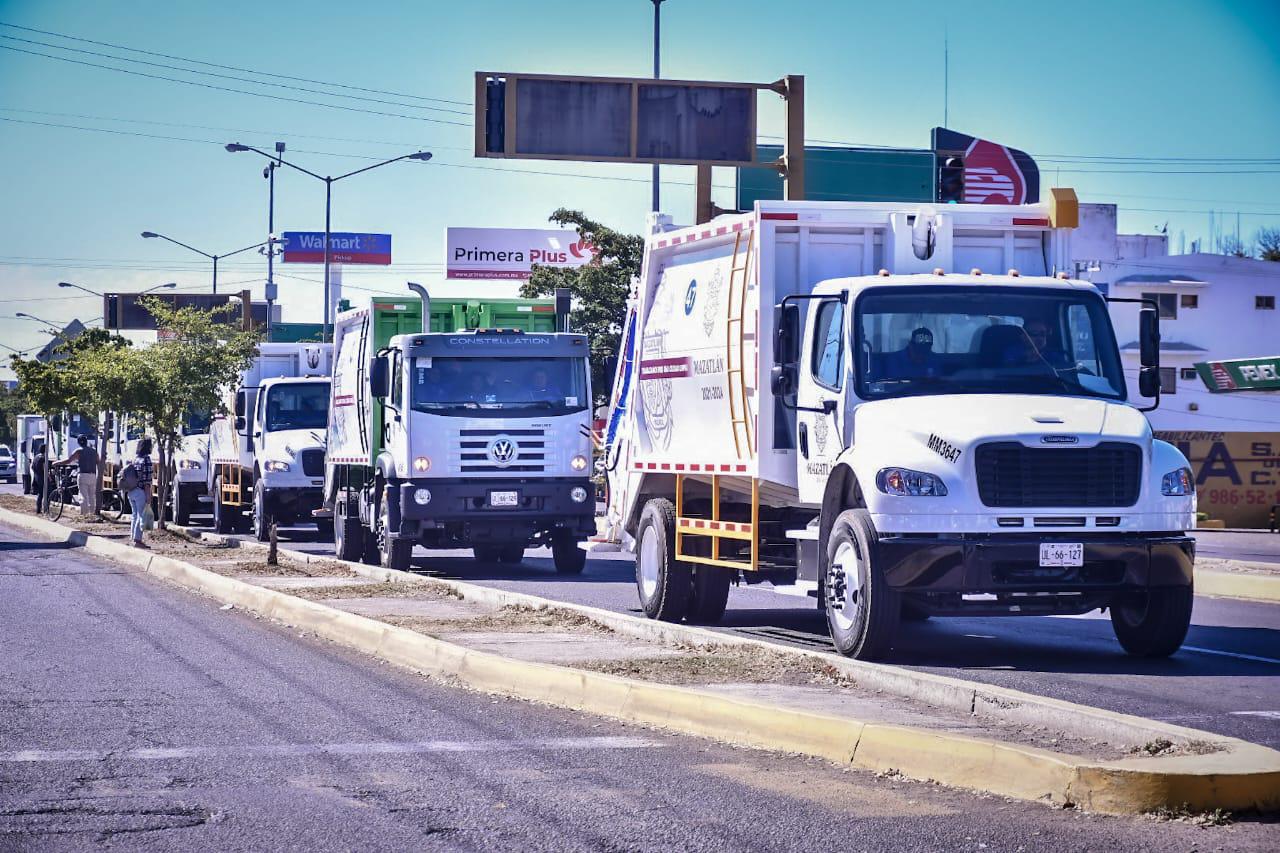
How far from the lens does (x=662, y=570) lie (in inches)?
568

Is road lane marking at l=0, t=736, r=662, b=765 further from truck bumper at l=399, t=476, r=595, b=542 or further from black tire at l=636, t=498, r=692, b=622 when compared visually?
truck bumper at l=399, t=476, r=595, b=542

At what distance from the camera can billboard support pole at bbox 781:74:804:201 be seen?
21.4 metres

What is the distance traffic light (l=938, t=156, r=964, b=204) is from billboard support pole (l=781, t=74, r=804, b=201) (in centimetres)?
201

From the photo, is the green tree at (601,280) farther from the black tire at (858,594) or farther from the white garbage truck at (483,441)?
the black tire at (858,594)

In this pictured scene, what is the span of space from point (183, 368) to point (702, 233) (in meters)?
16.9

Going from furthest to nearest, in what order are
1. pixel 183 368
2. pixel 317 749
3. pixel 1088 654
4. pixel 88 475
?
pixel 88 475 → pixel 183 368 → pixel 1088 654 → pixel 317 749

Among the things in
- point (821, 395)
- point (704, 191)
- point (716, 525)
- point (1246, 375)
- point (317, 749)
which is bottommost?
point (317, 749)

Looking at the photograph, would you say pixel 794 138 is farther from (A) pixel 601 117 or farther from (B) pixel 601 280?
(B) pixel 601 280

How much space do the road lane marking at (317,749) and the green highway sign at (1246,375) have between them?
106ft

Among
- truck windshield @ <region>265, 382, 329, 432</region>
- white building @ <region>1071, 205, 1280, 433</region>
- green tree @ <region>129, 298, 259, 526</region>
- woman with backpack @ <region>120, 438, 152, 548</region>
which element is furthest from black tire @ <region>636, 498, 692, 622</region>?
white building @ <region>1071, 205, 1280, 433</region>

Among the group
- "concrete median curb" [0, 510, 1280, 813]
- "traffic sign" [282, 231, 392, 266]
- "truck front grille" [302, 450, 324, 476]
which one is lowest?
"concrete median curb" [0, 510, 1280, 813]

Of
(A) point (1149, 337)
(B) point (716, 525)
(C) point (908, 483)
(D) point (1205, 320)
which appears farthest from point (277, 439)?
(D) point (1205, 320)

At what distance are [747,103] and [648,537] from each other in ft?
29.9

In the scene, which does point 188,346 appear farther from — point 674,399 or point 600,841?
point 600,841
